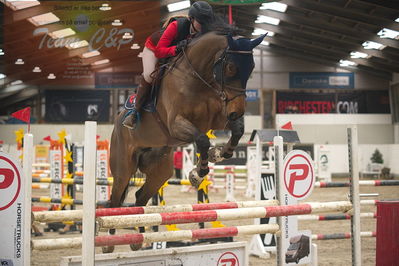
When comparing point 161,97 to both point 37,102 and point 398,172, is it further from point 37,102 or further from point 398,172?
point 37,102

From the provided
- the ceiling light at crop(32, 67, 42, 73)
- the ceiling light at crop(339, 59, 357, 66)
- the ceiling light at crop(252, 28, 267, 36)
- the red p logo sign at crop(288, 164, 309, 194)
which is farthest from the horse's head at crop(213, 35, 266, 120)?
the ceiling light at crop(339, 59, 357, 66)

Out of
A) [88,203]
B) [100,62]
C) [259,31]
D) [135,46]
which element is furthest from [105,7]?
[88,203]

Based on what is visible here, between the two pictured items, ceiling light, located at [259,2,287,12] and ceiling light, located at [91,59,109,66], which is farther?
ceiling light, located at [91,59,109,66]

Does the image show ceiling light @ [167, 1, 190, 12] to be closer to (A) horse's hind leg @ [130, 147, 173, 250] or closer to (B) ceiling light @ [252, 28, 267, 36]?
(B) ceiling light @ [252, 28, 267, 36]

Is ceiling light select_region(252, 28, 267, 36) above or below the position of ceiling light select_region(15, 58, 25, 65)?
above

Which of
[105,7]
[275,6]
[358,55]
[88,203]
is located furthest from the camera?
[358,55]

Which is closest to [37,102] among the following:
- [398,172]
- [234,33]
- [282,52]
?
[282,52]

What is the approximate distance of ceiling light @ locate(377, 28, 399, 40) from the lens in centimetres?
1543

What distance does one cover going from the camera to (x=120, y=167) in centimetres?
422

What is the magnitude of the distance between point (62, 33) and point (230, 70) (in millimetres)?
13108

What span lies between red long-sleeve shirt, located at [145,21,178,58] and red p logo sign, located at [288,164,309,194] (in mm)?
1249

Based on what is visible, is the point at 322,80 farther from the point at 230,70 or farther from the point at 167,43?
the point at 230,70

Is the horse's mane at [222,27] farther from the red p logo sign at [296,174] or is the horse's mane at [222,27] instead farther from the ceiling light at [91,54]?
the ceiling light at [91,54]

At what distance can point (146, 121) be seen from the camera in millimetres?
3844
